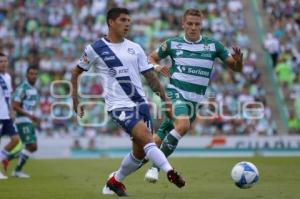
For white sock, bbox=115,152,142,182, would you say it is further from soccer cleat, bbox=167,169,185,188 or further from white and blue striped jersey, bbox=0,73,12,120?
white and blue striped jersey, bbox=0,73,12,120

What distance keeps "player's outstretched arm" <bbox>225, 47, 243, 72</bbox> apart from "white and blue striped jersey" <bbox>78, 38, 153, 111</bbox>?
2.06 meters

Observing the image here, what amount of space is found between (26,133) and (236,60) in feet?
23.4

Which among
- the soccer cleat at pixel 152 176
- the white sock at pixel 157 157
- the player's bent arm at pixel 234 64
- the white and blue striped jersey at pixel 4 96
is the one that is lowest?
the white and blue striped jersey at pixel 4 96

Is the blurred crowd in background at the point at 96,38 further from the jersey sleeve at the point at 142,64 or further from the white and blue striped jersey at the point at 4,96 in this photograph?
the jersey sleeve at the point at 142,64

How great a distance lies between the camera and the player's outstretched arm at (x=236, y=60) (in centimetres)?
1296

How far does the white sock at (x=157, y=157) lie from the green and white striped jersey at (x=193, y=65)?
3087 mm

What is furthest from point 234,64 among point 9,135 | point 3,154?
point 3,154

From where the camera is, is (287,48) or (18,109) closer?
(18,109)

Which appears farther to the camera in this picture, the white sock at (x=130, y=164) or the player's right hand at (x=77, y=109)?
the white sock at (x=130, y=164)

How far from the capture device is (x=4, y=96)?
1744cm

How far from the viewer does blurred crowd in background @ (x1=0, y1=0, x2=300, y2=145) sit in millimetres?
28703

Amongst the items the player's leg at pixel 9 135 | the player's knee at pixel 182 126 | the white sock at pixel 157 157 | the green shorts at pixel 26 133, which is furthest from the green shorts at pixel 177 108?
the green shorts at pixel 26 133

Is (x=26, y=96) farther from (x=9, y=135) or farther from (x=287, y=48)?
(x=287, y=48)

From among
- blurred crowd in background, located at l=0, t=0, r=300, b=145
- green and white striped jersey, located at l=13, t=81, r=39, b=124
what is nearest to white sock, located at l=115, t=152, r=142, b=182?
green and white striped jersey, located at l=13, t=81, r=39, b=124
